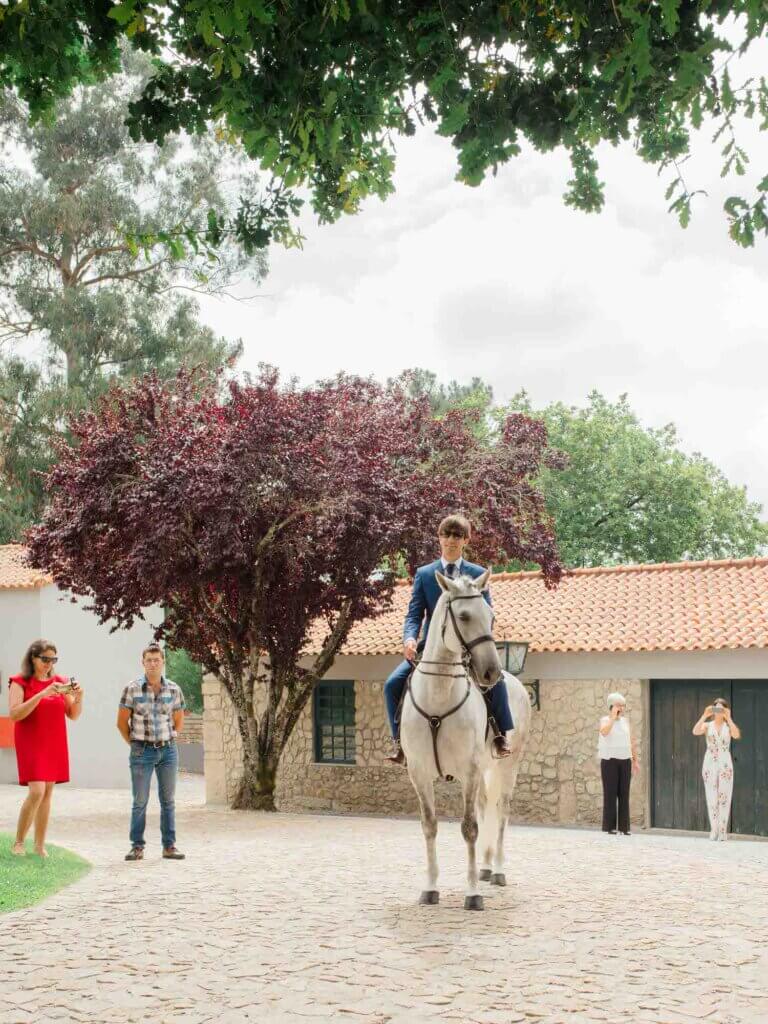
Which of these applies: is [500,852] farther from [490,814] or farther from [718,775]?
[718,775]

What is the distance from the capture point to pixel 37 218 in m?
37.8

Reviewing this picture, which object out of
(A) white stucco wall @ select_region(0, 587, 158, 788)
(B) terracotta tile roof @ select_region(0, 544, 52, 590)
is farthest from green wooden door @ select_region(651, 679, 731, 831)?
(B) terracotta tile roof @ select_region(0, 544, 52, 590)

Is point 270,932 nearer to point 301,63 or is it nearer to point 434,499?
point 301,63

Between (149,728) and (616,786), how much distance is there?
912 centimetres

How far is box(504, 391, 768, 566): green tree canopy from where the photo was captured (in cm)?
4656

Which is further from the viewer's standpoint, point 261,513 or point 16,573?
point 16,573

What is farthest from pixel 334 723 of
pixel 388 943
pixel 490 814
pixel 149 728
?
pixel 388 943

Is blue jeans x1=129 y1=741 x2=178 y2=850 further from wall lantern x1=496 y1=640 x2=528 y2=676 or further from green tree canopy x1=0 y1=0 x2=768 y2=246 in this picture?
wall lantern x1=496 y1=640 x2=528 y2=676

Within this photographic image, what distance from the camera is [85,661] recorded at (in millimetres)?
32188

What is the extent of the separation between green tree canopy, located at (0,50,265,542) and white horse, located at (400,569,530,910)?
28.4 metres

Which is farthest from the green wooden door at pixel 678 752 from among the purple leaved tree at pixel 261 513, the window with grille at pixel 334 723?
the window with grille at pixel 334 723

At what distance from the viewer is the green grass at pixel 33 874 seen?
10.4 m

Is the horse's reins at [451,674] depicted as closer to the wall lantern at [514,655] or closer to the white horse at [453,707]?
the white horse at [453,707]

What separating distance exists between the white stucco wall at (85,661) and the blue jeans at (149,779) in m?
18.5
